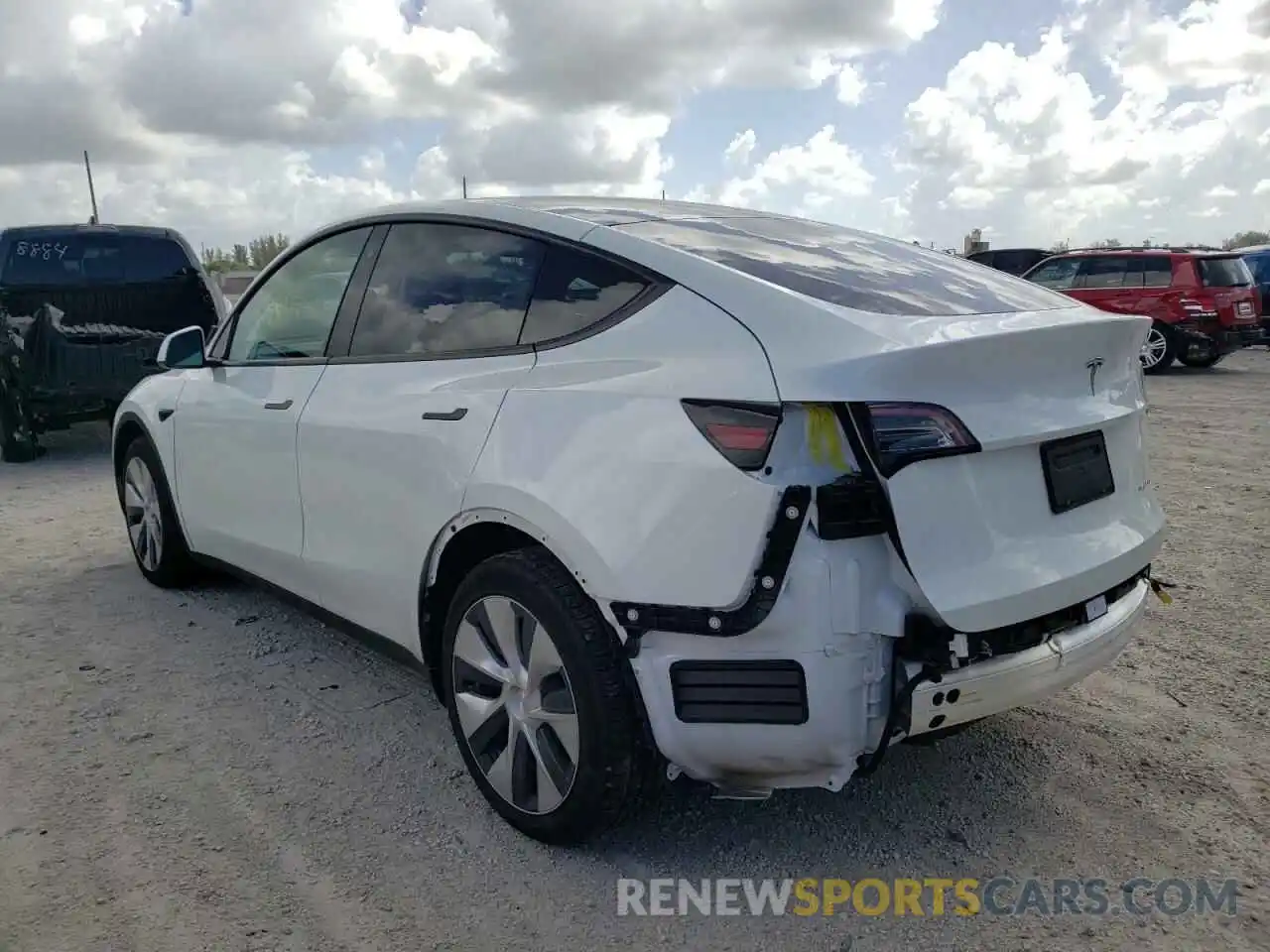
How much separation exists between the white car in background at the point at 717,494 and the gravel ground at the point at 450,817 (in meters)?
0.28

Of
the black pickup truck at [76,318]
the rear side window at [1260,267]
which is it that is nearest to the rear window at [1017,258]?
the rear side window at [1260,267]

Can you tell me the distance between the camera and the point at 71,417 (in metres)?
8.70

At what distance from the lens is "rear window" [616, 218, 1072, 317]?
8.42ft

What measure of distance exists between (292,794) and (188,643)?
1.54 metres

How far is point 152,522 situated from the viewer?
496 cm

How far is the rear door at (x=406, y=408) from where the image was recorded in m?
2.88

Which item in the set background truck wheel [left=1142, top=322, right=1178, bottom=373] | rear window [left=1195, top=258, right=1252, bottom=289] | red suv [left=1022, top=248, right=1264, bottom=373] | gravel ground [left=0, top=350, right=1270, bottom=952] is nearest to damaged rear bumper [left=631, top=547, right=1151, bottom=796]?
gravel ground [left=0, top=350, right=1270, bottom=952]

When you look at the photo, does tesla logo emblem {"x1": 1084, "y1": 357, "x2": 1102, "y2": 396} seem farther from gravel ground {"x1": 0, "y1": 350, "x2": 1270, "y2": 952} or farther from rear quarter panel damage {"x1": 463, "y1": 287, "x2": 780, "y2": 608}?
gravel ground {"x1": 0, "y1": 350, "x2": 1270, "y2": 952}

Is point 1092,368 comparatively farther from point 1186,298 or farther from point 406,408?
point 1186,298

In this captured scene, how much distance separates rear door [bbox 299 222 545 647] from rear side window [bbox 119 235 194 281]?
630cm

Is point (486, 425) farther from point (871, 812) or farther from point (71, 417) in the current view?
point (71, 417)

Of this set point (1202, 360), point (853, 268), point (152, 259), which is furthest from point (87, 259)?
point (1202, 360)

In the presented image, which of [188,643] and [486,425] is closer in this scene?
[486,425]

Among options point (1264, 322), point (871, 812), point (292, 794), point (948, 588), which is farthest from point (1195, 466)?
point (1264, 322)
